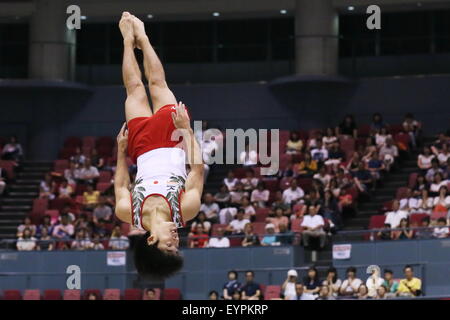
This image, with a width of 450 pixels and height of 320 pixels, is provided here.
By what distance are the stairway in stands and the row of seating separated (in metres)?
3.75

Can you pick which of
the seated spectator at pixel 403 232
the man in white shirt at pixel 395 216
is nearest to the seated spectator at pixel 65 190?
the man in white shirt at pixel 395 216

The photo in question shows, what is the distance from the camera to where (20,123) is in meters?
29.7

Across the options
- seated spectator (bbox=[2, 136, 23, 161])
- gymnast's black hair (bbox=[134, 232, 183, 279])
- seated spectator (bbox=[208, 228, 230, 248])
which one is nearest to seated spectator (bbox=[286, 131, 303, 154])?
seated spectator (bbox=[208, 228, 230, 248])

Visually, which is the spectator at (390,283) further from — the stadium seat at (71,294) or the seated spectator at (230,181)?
the seated spectator at (230,181)

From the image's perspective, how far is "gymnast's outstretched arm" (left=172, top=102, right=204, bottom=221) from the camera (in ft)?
29.7

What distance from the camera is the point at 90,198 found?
23.6 metres

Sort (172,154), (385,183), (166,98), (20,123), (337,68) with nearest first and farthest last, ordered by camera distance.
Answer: (172,154), (166,98), (385,183), (337,68), (20,123)

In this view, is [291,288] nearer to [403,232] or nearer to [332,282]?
[332,282]

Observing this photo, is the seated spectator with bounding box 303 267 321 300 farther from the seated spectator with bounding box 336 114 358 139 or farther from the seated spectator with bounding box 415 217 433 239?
the seated spectator with bounding box 336 114 358 139

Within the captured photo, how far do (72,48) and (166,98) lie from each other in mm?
19096
